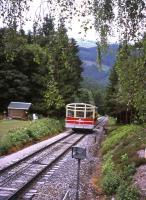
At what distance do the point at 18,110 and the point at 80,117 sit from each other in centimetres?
1791

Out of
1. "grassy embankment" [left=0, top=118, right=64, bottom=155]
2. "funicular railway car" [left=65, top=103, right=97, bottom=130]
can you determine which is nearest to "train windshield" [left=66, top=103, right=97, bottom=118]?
"funicular railway car" [left=65, top=103, right=97, bottom=130]

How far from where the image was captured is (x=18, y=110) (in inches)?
2675

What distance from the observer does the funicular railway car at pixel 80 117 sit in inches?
2032

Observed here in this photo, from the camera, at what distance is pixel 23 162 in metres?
24.0

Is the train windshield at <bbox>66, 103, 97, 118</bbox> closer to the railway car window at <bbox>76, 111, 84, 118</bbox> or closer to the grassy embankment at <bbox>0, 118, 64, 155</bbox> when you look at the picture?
the railway car window at <bbox>76, 111, 84, 118</bbox>

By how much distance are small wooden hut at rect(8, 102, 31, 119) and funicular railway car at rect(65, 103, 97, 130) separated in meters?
14.8

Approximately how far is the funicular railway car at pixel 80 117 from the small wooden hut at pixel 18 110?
1482cm

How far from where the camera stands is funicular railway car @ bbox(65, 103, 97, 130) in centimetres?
5162

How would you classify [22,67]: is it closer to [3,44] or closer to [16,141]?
[16,141]

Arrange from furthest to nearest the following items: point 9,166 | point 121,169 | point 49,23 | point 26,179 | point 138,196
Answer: point 9,166 < point 121,169 < point 26,179 < point 138,196 < point 49,23

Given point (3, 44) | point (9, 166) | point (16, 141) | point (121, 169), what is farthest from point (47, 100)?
point (16, 141)

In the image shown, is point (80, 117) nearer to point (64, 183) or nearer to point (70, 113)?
point (70, 113)

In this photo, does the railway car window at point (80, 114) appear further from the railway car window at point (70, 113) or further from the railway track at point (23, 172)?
the railway track at point (23, 172)

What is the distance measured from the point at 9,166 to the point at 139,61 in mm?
15403
